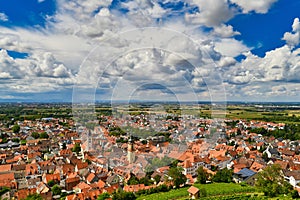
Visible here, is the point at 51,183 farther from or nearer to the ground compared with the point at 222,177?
nearer to the ground

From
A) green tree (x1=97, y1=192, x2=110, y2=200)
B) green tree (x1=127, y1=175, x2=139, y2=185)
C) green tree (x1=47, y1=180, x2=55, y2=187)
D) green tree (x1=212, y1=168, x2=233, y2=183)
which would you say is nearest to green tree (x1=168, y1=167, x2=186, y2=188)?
green tree (x1=127, y1=175, x2=139, y2=185)

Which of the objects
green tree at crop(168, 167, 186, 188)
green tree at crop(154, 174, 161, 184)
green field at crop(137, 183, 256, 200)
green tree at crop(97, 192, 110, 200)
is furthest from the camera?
green tree at crop(154, 174, 161, 184)

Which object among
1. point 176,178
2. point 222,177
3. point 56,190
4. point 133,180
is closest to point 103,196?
point 133,180

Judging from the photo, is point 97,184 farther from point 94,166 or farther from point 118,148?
point 118,148

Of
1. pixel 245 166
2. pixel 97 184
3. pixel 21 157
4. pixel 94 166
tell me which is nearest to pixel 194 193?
pixel 97 184

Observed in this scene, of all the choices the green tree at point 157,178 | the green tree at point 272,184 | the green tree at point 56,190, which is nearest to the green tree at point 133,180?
the green tree at point 157,178

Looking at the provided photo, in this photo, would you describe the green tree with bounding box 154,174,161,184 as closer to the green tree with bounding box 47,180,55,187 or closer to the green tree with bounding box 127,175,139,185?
the green tree with bounding box 127,175,139,185

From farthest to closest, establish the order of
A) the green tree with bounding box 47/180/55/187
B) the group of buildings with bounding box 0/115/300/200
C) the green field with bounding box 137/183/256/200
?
the green tree with bounding box 47/180/55/187 < the group of buildings with bounding box 0/115/300/200 < the green field with bounding box 137/183/256/200

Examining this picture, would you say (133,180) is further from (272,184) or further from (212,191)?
(272,184)
